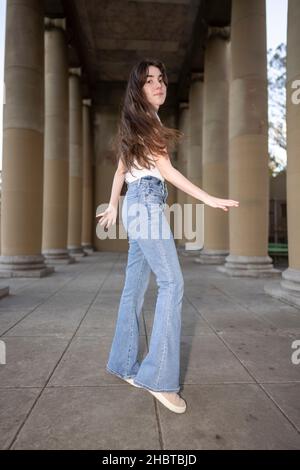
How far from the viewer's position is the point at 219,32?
1788cm

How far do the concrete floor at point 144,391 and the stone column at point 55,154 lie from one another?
11.0 metres

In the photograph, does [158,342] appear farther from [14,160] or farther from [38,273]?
[14,160]

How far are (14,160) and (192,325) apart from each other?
355 inches

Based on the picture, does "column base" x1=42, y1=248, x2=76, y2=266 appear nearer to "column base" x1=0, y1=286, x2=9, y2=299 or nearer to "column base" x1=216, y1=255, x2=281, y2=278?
"column base" x1=216, y1=255, x2=281, y2=278

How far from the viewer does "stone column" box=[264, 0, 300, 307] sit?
7625 mm

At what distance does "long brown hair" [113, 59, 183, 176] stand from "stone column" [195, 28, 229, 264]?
14.2 meters

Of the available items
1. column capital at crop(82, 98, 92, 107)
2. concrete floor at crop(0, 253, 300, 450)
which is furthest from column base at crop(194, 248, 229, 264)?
column capital at crop(82, 98, 92, 107)

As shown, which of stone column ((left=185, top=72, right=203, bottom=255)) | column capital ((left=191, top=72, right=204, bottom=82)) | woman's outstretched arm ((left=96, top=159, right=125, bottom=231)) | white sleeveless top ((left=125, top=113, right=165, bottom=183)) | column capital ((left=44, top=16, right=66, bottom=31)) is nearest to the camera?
white sleeveless top ((left=125, top=113, right=165, bottom=183))

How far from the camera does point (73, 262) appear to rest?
18312mm

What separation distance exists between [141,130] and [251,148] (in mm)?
10147

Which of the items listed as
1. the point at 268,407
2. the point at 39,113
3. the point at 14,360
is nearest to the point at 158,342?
the point at 268,407

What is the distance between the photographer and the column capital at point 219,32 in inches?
703

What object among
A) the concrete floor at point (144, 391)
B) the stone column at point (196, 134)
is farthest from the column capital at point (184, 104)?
the concrete floor at point (144, 391)

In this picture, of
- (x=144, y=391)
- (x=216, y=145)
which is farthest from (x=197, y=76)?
(x=144, y=391)
